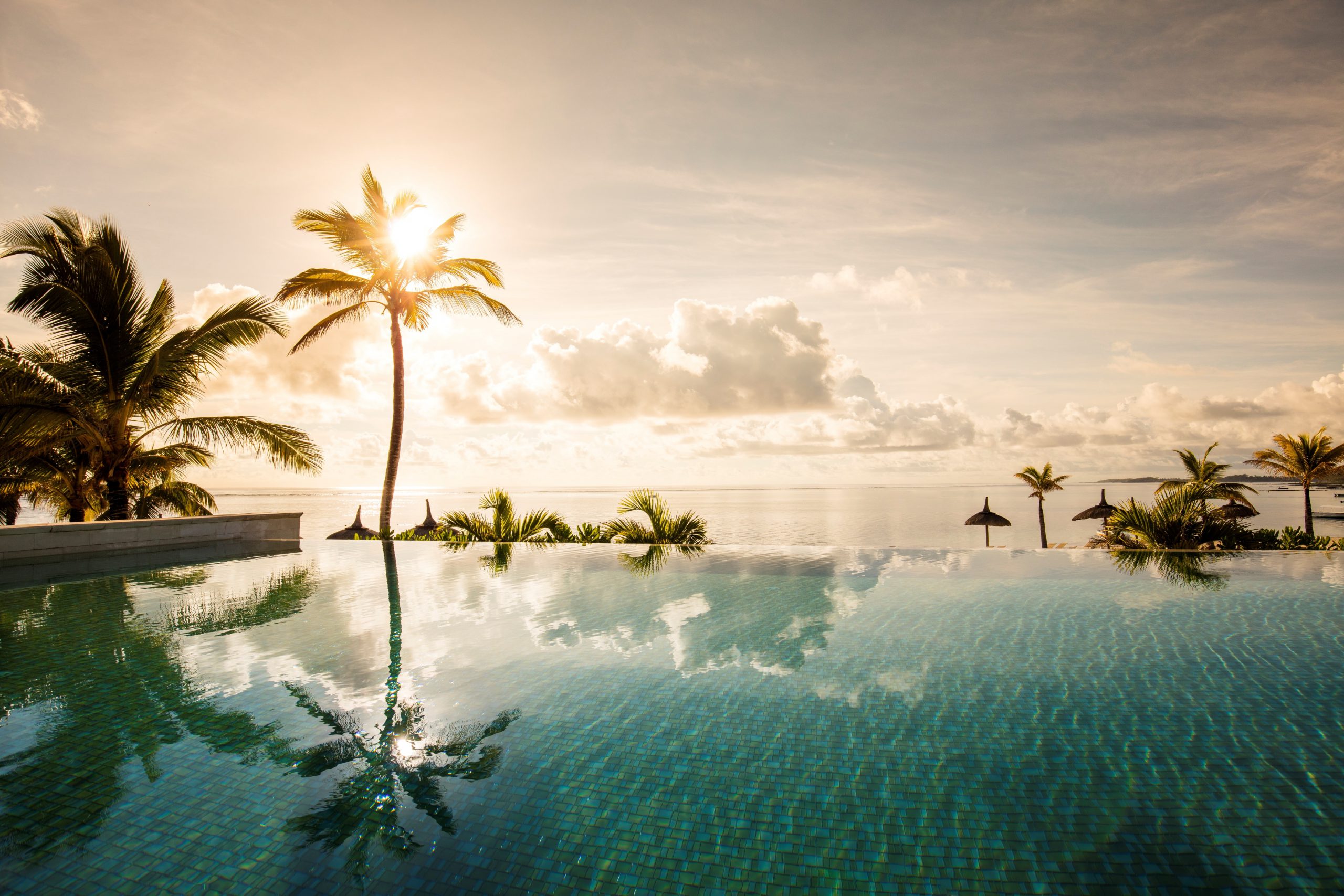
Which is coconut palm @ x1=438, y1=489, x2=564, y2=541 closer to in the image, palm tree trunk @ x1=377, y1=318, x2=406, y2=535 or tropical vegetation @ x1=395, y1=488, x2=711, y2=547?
tropical vegetation @ x1=395, y1=488, x2=711, y2=547

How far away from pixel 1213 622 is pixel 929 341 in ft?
50.5

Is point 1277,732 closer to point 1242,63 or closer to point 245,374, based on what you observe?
point 1242,63

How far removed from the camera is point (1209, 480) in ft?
58.9

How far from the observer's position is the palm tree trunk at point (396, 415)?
1261 cm

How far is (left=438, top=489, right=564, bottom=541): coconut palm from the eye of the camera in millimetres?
12211

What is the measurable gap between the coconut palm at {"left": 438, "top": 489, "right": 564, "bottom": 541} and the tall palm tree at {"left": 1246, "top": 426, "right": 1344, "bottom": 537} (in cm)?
2845

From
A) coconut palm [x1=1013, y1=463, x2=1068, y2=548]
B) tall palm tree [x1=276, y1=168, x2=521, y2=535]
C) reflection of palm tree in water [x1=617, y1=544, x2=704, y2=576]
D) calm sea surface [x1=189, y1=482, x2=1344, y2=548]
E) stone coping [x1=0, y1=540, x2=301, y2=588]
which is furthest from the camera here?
calm sea surface [x1=189, y1=482, x2=1344, y2=548]

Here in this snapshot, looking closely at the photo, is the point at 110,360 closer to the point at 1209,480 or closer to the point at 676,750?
the point at 676,750

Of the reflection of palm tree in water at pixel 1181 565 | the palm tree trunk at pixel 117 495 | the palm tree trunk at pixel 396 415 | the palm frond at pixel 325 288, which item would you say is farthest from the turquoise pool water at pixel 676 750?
the palm frond at pixel 325 288

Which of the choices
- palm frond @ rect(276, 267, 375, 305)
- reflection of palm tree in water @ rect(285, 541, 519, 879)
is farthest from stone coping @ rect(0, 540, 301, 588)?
reflection of palm tree in water @ rect(285, 541, 519, 879)

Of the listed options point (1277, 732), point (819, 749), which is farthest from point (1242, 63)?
point (819, 749)

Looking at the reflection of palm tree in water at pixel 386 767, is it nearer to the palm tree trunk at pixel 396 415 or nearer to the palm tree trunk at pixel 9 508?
the palm tree trunk at pixel 396 415

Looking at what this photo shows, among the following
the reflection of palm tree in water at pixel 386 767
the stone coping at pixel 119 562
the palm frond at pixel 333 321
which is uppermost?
the palm frond at pixel 333 321

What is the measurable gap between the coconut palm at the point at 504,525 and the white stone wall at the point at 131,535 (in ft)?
10.3
